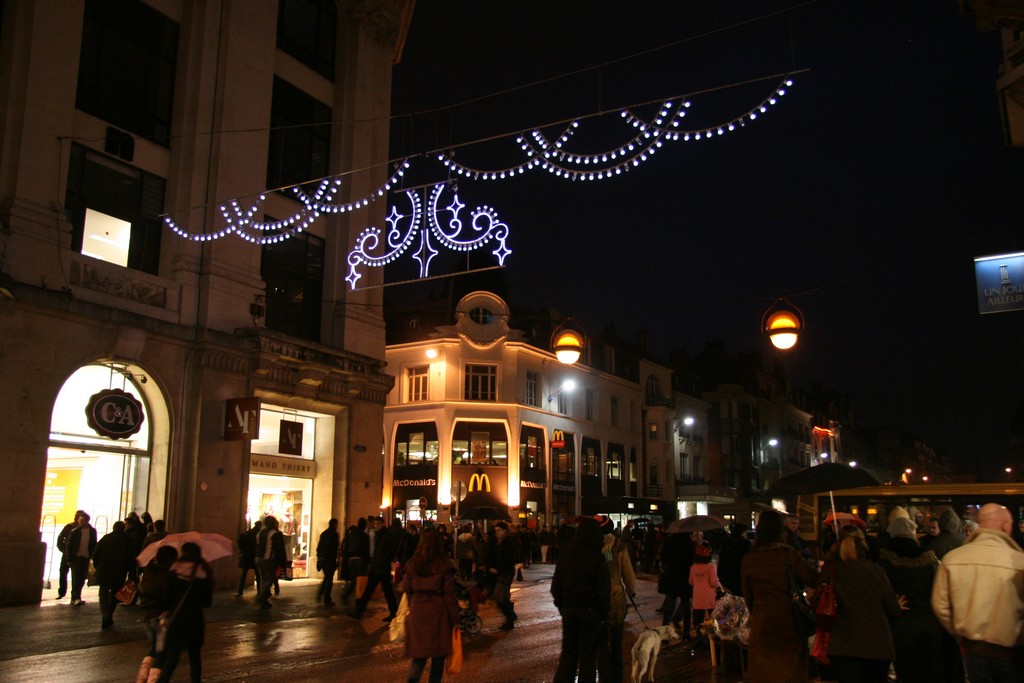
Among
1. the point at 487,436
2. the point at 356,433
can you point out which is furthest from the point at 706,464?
the point at 356,433

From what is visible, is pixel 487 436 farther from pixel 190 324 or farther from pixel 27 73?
pixel 27 73

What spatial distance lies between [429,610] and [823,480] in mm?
9853

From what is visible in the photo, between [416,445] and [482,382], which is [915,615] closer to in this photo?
[482,382]

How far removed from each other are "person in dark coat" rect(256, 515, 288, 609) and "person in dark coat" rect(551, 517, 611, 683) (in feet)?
34.6

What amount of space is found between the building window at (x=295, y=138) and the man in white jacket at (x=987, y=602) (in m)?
20.3

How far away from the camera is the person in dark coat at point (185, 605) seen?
309 inches

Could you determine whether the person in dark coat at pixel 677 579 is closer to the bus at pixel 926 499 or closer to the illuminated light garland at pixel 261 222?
the bus at pixel 926 499

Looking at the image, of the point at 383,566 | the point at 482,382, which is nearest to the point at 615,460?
the point at 482,382

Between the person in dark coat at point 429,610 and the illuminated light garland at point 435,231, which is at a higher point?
the illuminated light garland at point 435,231

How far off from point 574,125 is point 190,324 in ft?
37.1

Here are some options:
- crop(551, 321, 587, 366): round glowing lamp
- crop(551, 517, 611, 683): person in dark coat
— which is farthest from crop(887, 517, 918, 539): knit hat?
crop(551, 321, 587, 366): round glowing lamp

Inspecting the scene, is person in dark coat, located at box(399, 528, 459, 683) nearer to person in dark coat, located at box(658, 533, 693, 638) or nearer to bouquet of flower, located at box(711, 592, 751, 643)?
bouquet of flower, located at box(711, 592, 751, 643)

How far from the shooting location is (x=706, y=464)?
7062 cm

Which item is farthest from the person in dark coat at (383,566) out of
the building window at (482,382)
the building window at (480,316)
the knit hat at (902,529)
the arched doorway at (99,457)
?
the building window at (482,382)
